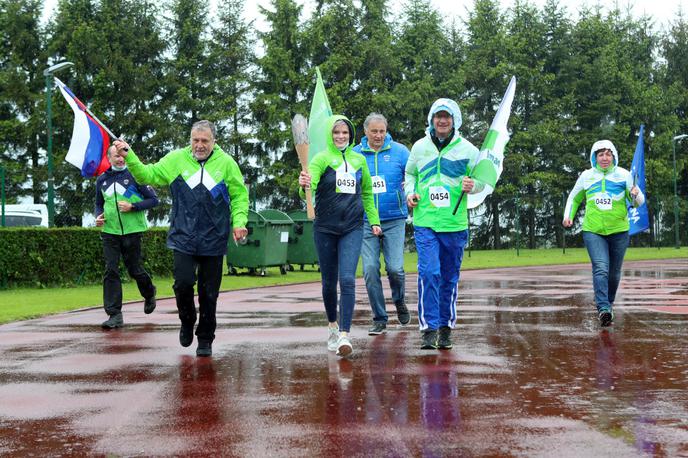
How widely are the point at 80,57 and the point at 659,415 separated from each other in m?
46.3

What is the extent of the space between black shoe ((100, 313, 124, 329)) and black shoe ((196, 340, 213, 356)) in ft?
9.25

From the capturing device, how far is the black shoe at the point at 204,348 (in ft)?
27.0

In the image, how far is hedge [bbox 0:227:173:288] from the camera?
18938 millimetres

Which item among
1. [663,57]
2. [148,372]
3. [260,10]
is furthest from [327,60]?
[148,372]

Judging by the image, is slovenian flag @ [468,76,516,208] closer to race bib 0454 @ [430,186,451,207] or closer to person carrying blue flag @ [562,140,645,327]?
race bib 0454 @ [430,186,451,207]

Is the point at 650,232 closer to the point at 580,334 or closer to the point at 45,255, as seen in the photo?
the point at 45,255

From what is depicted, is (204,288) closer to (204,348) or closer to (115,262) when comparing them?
(204,348)

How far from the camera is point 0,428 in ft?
17.7

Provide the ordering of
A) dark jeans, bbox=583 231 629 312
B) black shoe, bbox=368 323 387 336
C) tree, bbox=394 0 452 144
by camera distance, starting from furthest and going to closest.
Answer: tree, bbox=394 0 452 144 < dark jeans, bbox=583 231 629 312 < black shoe, bbox=368 323 387 336

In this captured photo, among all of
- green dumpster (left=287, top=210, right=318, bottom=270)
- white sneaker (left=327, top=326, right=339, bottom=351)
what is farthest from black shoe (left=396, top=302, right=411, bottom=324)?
green dumpster (left=287, top=210, right=318, bottom=270)

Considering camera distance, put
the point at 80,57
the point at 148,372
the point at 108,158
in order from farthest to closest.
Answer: the point at 80,57 → the point at 108,158 → the point at 148,372

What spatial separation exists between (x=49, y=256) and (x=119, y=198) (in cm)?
930

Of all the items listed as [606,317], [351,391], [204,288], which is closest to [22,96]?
[606,317]

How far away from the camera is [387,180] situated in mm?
9820
